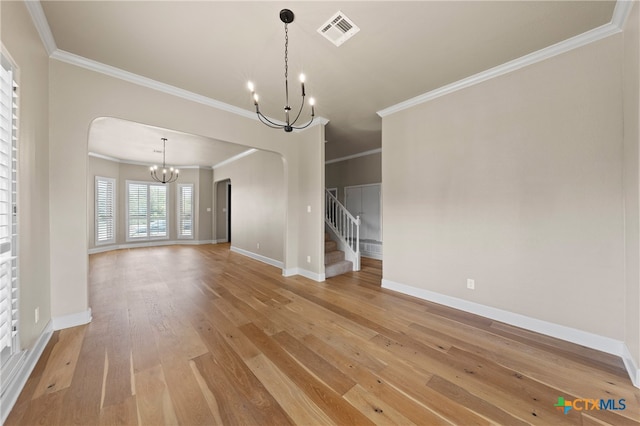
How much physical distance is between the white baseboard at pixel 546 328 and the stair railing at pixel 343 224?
1.92m

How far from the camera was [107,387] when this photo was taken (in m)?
1.68

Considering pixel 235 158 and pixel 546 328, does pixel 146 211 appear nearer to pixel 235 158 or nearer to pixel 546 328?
pixel 235 158

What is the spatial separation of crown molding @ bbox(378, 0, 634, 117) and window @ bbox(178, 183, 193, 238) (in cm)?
819

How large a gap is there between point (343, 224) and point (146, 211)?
7.09 m

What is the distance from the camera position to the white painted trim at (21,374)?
146cm

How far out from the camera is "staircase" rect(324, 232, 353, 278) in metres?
4.64

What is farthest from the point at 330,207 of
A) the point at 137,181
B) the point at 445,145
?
the point at 137,181

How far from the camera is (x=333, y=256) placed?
201 inches

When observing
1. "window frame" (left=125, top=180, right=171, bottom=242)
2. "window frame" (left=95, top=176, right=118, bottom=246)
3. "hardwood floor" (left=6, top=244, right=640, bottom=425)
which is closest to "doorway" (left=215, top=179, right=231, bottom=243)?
"window frame" (left=125, top=180, right=171, bottom=242)

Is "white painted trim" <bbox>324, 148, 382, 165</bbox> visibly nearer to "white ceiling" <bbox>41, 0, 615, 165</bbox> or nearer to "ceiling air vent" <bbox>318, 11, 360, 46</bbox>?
"white ceiling" <bbox>41, 0, 615, 165</bbox>

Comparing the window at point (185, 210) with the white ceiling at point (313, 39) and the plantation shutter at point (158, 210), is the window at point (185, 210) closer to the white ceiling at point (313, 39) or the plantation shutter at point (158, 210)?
the plantation shutter at point (158, 210)

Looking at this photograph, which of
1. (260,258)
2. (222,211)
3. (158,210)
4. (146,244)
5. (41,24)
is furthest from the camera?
(222,211)

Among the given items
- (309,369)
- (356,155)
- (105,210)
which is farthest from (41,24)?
(105,210)

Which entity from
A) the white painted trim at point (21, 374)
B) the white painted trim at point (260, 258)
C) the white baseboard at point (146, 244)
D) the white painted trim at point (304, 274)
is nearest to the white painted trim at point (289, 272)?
the white painted trim at point (304, 274)
